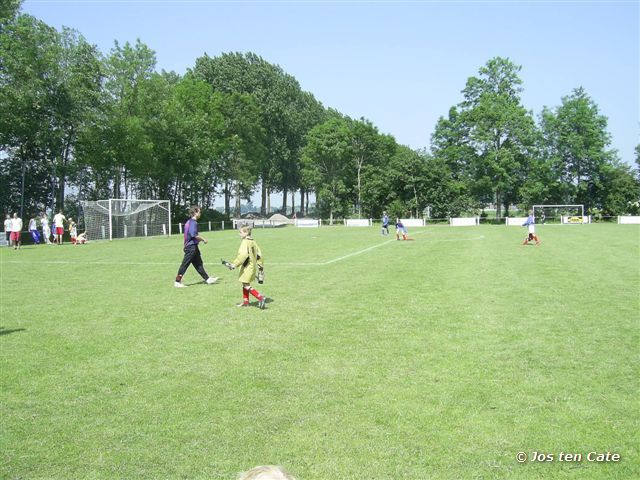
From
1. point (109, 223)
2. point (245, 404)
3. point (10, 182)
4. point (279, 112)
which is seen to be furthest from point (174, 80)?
point (245, 404)

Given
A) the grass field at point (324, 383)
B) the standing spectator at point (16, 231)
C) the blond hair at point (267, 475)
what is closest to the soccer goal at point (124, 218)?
the standing spectator at point (16, 231)

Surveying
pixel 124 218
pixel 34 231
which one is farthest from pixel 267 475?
pixel 124 218

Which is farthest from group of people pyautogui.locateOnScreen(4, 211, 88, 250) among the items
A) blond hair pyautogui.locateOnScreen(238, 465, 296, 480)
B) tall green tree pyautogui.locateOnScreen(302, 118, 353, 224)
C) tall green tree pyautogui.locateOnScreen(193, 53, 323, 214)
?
tall green tree pyautogui.locateOnScreen(302, 118, 353, 224)

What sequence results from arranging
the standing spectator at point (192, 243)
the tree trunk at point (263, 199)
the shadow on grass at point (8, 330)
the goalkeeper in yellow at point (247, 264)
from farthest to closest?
the tree trunk at point (263, 199)
the standing spectator at point (192, 243)
the goalkeeper in yellow at point (247, 264)
the shadow on grass at point (8, 330)

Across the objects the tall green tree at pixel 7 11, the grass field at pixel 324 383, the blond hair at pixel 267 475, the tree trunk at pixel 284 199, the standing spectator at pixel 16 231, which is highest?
Result: the tall green tree at pixel 7 11

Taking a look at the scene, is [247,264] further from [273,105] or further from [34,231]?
[273,105]

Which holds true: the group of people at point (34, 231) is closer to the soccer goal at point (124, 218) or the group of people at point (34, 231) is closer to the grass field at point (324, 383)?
the soccer goal at point (124, 218)

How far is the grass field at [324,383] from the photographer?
164 inches

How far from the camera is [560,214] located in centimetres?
6600

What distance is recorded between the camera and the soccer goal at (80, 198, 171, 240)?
1442 inches

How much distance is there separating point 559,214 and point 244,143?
133 ft

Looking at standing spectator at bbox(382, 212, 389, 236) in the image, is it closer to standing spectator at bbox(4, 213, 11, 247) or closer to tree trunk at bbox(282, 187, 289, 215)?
standing spectator at bbox(4, 213, 11, 247)

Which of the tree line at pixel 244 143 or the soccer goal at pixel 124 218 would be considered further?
the tree line at pixel 244 143

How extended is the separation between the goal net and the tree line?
2.38 metres
